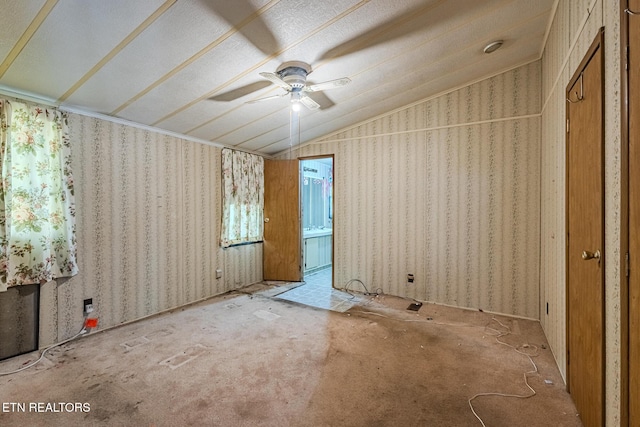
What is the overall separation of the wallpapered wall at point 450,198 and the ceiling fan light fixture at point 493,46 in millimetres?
767

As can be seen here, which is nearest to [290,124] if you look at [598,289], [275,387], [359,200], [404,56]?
[359,200]

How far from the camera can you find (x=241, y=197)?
466 cm

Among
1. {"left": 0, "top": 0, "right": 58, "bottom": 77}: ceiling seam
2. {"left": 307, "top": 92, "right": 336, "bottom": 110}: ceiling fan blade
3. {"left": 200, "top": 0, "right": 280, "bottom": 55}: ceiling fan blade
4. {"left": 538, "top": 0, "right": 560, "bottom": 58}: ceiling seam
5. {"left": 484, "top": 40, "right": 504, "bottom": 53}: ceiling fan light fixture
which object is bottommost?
{"left": 0, "top": 0, "right": 58, "bottom": 77}: ceiling seam

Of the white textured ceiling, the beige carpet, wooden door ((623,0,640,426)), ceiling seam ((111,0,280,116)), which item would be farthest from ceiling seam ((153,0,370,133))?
the beige carpet

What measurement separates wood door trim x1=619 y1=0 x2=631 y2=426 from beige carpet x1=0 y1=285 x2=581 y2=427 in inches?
31.4

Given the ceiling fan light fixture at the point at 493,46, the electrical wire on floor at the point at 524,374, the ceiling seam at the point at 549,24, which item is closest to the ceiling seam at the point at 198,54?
the ceiling fan light fixture at the point at 493,46

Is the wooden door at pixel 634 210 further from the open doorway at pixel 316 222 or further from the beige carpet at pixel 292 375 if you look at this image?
the open doorway at pixel 316 222

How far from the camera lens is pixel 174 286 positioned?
3754 millimetres

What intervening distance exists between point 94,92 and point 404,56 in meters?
2.79

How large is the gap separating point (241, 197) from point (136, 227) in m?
1.61

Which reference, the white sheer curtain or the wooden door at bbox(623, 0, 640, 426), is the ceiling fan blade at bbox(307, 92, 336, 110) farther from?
the wooden door at bbox(623, 0, 640, 426)

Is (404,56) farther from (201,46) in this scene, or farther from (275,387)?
(275,387)

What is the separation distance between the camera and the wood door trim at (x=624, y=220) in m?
1.16

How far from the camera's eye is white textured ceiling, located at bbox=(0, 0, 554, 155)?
5.97ft
